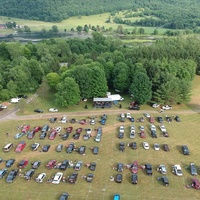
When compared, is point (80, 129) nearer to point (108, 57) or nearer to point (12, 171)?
point (12, 171)

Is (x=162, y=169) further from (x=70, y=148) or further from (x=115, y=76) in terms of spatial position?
(x=115, y=76)

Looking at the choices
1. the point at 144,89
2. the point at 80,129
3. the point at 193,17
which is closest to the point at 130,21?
the point at 193,17

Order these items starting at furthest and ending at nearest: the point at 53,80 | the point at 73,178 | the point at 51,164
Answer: the point at 53,80 → the point at 51,164 → the point at 73,178

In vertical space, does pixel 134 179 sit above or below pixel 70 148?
above

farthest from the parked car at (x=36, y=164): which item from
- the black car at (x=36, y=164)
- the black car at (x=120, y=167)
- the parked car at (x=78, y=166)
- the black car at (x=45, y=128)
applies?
the black car at (x=120, y=167)

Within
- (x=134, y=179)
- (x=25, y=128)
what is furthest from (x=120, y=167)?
(x=25, y=128)

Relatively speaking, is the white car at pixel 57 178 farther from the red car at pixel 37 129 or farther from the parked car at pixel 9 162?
the red car at pixel 37 129
